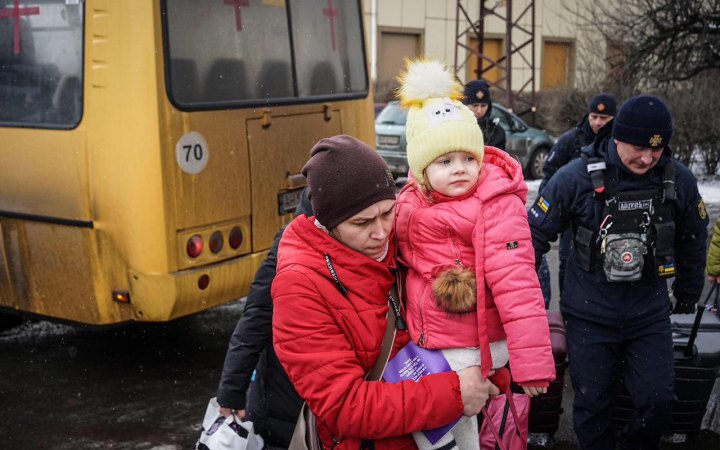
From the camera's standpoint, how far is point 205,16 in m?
5.20

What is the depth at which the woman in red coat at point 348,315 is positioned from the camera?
2.05 meters

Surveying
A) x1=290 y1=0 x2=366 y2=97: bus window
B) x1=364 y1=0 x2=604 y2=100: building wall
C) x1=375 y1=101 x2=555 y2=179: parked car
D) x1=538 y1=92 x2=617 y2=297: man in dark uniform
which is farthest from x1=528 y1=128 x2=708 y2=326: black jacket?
x1=364 y1=0 x2=604 y2=100: building wall

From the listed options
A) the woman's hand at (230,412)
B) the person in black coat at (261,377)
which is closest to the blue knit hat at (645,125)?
the person in black coat at (261,377)

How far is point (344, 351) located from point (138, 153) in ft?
10.2

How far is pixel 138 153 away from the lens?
4.82 m

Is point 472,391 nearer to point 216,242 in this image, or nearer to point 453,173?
point 453,173

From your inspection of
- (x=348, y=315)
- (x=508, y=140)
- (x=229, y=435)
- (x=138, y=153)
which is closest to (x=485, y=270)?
(x=348, y=315)

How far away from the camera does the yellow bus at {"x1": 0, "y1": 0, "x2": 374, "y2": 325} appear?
4.85m

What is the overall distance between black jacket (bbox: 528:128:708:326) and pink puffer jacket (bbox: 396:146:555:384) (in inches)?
53.1

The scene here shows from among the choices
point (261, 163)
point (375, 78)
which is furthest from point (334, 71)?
point (375, 78)

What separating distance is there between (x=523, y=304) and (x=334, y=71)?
4.33m

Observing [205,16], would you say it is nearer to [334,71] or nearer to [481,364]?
[334,71]

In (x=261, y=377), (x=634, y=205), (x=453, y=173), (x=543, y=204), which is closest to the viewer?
(x=453, y=173)

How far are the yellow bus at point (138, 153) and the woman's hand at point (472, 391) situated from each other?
310cm
